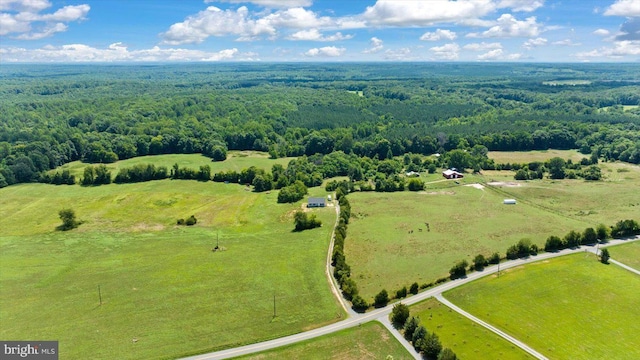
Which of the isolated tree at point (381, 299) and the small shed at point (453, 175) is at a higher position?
the small shed at point (453, 175)

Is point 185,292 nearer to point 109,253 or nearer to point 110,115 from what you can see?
point 109,253

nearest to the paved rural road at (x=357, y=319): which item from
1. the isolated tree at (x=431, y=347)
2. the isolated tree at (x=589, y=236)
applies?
the isolated tree at (x=589, y=236)

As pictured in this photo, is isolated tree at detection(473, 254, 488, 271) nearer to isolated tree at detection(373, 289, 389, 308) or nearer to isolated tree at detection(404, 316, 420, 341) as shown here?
isolated tree at detection(373, 289, 389, 308)

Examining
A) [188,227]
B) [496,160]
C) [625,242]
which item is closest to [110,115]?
[188,227]

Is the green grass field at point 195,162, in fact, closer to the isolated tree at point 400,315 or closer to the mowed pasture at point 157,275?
the mowed pasture at point 157,275

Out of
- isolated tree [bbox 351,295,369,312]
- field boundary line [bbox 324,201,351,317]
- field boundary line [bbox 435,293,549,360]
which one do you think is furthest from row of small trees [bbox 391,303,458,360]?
field boundary line [bbox 435,293,549,360]

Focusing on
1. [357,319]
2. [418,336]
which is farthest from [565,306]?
[357,319]

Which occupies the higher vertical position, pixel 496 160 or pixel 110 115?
pixel 110 115
